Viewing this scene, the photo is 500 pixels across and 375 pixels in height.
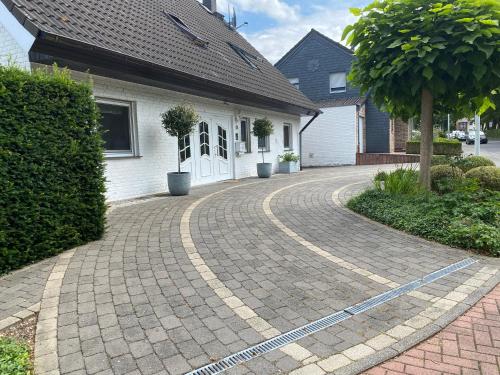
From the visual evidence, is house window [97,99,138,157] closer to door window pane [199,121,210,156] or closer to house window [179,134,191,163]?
house window [179,134,191,163]

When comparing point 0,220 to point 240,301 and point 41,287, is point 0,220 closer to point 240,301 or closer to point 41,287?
point 41,287

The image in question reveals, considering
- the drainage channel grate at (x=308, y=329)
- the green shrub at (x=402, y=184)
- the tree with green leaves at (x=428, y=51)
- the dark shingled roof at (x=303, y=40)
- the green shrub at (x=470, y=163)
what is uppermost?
the dark shingled roof at (x=303, y=40)

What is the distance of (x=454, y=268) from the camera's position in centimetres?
435

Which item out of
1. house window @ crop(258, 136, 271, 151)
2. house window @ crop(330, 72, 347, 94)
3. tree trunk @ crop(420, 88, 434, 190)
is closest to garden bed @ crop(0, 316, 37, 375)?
tree trunk @ crop(420, 88, 434, 190)

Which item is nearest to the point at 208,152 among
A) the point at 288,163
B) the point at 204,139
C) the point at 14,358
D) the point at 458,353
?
the point at 204,139

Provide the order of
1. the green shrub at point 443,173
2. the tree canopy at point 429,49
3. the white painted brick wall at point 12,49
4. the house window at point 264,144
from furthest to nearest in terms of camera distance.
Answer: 1. the house window at point 264,144
2. the green shrub at point 443,173
3. the white painted brick wall at point 12,49
4. the tree canopy at point 429,49

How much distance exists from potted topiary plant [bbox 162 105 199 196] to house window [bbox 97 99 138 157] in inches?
31.8

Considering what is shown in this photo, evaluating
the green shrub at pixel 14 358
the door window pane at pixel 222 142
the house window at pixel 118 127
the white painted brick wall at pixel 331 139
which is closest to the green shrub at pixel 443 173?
the door window pane at pixel 222 142

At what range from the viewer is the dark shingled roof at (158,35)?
6.80 meters

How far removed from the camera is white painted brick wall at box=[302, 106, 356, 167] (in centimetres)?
2116

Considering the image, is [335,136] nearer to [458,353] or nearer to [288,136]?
[288,136]

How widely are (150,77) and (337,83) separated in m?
16.9

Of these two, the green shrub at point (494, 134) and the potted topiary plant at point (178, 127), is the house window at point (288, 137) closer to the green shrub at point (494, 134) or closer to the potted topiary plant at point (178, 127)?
the potted topiary plant at point (178, 127)

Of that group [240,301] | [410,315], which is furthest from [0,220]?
[410,315]
